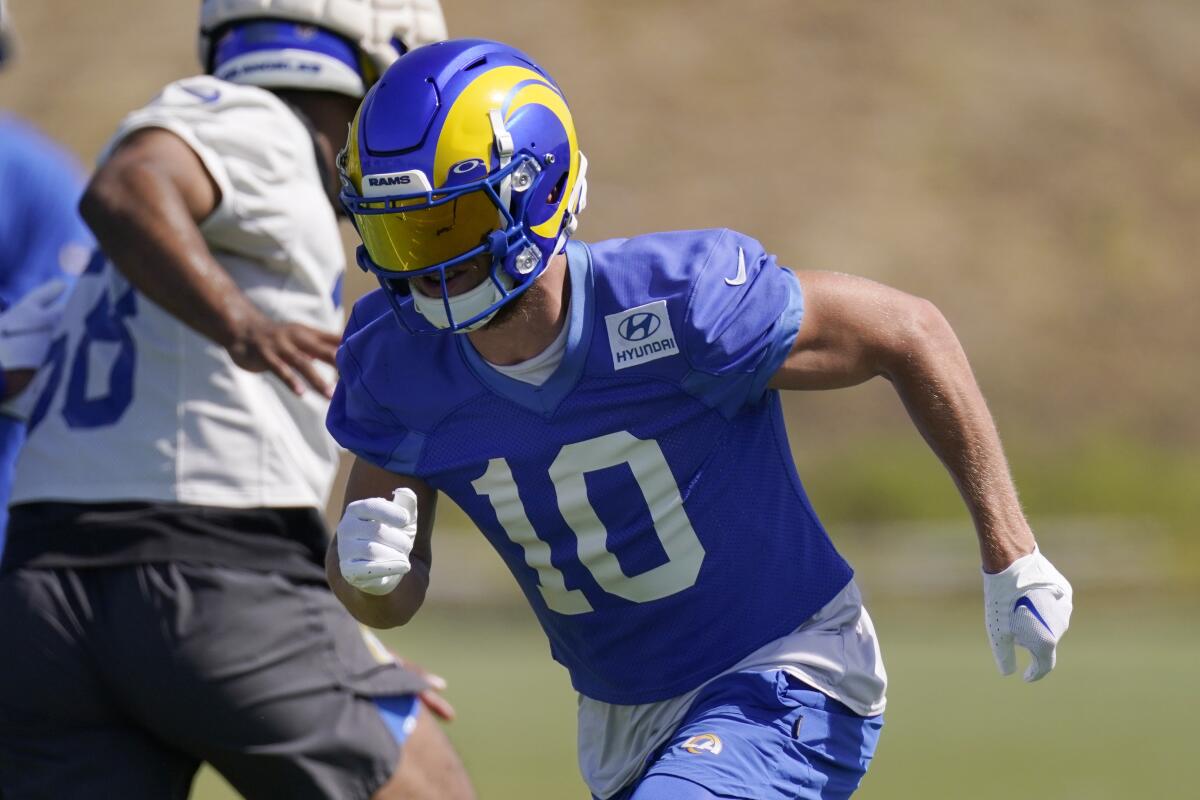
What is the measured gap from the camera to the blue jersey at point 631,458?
356 centimetres

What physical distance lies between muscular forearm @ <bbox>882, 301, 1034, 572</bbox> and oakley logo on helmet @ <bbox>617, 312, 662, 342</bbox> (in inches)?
18.4

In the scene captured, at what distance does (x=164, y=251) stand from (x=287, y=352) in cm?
34

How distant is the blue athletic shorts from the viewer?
11.0 feet

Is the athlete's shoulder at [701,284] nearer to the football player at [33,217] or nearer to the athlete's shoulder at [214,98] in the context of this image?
the athlete's shoulder at [214,98]

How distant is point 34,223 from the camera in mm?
5570

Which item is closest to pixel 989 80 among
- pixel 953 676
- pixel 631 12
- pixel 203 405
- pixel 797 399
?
pixel 631 12

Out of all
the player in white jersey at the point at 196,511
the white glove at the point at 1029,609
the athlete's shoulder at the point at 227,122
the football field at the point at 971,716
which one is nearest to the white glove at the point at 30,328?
the player in white jersey at the point at 196,511

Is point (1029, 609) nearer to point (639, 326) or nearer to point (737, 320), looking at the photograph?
point (737, 320)

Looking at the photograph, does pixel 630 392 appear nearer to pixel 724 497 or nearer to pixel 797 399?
pixel 724 497

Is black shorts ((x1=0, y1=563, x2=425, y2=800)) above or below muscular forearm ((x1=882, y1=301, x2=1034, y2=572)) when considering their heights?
below

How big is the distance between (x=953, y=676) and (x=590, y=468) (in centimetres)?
789

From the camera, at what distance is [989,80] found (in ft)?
120

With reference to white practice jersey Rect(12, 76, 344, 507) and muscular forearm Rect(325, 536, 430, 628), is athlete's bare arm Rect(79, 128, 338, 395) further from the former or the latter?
muscular forearm Rect(325, 536, 430, 628)

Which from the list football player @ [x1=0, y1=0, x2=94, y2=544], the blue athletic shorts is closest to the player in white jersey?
the blue athletic shorts
